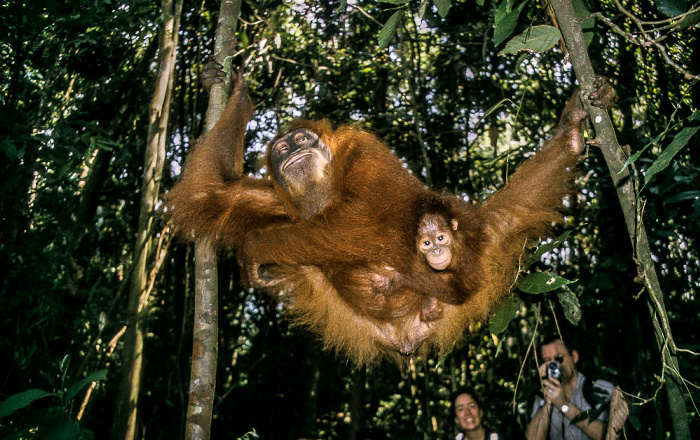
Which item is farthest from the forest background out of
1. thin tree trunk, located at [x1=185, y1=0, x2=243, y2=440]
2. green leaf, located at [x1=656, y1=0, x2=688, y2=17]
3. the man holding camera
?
thin tree trunk, located at [x1=185, y1=0, x2=243, y2=440]

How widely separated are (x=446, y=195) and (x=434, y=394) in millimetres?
5093

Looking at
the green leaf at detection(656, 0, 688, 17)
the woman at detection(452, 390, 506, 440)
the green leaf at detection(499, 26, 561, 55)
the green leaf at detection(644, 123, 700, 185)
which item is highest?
the green leaf at detection(499, 26, 561, 55)

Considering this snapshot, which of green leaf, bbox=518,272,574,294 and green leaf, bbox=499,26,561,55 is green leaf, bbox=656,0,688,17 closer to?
green leaf, bbox=499,26,561,55

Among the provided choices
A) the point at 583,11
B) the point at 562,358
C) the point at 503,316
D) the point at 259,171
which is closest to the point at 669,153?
the point at 583,11

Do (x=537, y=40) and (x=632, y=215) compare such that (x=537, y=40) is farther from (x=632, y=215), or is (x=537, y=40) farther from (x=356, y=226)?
(x=356, y=226)

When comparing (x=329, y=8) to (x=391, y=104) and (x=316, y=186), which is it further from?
(x=316, y=186)

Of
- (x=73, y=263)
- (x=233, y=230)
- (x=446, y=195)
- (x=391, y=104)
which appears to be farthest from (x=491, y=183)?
(x=73, y=263)

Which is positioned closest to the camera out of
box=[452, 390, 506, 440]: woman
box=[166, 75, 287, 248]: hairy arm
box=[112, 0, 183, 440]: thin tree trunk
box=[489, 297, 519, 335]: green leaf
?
box=[489, 297, 519, 335]: green leaf

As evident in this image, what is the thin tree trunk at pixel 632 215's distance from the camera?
1632mm

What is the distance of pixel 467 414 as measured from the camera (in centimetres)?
452

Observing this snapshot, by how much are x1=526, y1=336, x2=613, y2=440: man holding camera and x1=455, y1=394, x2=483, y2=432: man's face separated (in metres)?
0.55

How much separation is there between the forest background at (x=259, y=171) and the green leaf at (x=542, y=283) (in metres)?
0.27

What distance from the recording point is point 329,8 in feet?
19.9

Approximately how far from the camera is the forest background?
3.55 meters
